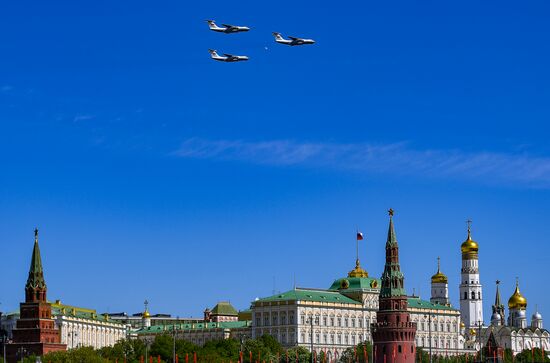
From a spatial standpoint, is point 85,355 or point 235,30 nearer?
point 235,30

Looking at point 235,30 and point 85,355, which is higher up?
point 235,30

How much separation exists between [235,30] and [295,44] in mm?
7695

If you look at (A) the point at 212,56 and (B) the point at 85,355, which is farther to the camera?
(B) the point at 85,355

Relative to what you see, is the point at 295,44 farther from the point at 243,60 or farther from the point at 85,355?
the point at 85,355

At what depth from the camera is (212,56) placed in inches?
6914

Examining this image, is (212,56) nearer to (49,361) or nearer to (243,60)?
(243,60)

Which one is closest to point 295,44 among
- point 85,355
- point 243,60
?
point 243,60

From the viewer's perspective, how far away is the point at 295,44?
16812cm

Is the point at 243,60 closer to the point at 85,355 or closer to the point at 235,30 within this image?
the point at 235,30

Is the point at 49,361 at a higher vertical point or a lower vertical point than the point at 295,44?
lower

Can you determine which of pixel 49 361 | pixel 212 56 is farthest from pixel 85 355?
pixel 212 56

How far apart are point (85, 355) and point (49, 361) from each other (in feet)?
18.0

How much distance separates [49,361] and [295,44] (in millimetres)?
64393

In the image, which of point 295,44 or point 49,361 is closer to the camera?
point 295,44
